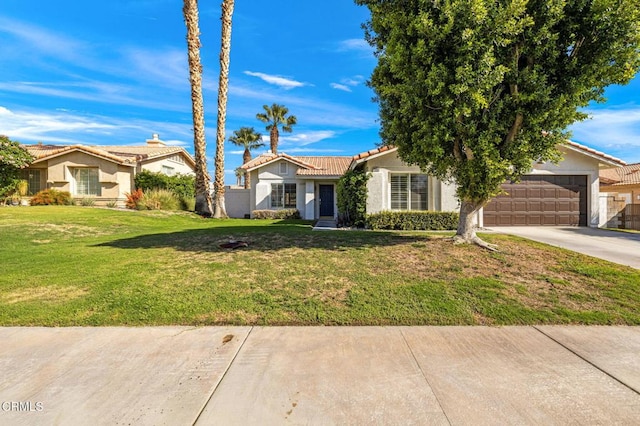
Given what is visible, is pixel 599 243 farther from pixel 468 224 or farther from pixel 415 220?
pixel 415 220

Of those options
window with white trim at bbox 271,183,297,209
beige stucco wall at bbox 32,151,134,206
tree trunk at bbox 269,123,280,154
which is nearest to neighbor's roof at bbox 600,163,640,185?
window with white trim at bbox 271,183,297,209

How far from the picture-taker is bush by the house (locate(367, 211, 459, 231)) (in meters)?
13.5

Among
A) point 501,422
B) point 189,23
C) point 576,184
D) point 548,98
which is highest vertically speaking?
point 189,23

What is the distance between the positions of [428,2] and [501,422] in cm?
707

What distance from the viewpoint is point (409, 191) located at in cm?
1439

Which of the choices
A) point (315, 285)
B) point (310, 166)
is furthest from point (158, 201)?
point (315, 285)

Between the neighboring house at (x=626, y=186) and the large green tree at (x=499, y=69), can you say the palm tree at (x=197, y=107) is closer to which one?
the large green tree at (x=499, y=69)

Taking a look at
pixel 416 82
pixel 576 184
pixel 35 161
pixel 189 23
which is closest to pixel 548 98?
pixel 416 82

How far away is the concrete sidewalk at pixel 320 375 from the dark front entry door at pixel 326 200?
1882cm

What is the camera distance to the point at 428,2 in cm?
634

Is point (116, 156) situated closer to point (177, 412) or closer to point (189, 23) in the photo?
point (189, 23)

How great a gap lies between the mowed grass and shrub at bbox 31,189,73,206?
1415 cm

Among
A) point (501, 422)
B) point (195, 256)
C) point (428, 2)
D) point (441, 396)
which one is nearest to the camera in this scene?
point (501, 422)

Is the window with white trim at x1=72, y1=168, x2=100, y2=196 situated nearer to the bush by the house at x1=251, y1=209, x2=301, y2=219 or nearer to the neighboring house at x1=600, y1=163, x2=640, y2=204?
the bush by the house at x1=251, y1=209, x2=301, y2=219
